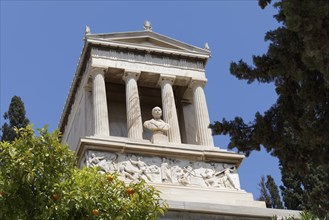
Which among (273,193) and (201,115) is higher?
(273,193)

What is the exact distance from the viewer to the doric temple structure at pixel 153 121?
23.6 meters

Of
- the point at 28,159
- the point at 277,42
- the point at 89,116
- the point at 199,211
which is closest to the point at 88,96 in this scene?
the point at 89,116

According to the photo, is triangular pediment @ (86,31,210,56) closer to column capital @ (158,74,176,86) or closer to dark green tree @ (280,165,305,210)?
column capital @ (158,74,176,86)

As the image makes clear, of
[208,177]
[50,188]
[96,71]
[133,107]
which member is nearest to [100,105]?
[133,107]

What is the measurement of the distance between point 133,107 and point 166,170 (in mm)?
4422

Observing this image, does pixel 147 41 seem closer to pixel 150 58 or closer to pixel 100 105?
pixel 150 58

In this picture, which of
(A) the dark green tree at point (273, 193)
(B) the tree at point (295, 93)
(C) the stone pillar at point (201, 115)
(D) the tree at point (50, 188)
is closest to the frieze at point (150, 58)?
(C) the stone pillar at point (201, 115)

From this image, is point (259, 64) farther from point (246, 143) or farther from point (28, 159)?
point (28, 159)

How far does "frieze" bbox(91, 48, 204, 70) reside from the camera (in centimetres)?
2939

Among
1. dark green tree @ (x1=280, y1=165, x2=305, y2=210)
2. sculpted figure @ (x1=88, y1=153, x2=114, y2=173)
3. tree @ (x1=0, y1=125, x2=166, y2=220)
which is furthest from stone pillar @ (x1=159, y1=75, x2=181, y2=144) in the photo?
tree @ (x1=0, y1=125, x2=166, y2=220)

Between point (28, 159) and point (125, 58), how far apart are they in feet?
56.4

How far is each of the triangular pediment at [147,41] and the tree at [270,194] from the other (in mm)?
9963

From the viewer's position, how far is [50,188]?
12.6 meters

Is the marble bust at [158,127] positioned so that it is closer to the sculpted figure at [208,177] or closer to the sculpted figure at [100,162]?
the sculpted figure at [208,177]
